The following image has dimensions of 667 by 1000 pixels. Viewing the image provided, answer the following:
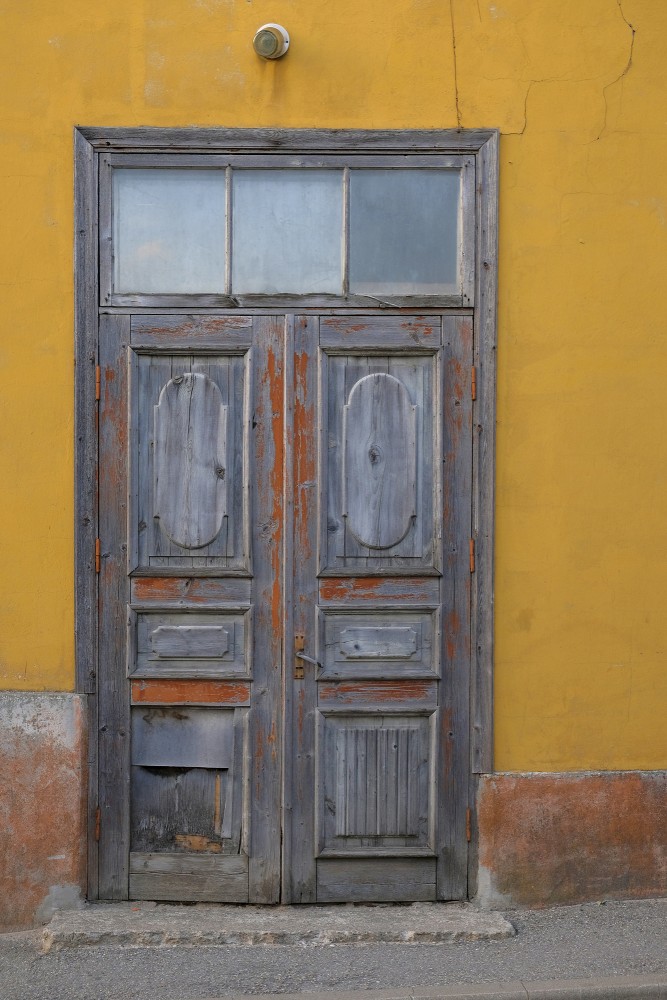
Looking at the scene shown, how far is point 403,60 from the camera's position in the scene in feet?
14.3

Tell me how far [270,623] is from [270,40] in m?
2.57

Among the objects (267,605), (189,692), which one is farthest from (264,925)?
(267,605)

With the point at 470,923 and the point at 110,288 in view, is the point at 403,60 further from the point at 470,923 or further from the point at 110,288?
the point at 470,923

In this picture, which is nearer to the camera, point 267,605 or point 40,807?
point 40,807

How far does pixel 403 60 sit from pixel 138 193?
1333mm

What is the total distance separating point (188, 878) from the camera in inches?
174

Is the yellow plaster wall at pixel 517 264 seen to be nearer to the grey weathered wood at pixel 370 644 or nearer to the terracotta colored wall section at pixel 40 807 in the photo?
the terracotta colored wall section at pixel 40 807

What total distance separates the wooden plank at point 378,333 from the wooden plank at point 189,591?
1179 millimetres

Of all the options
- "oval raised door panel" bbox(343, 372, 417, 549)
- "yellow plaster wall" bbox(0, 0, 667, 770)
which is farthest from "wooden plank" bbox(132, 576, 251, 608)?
"oval raised door panel" bbox(343, 372, 417, 549)

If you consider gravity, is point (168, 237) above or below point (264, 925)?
above

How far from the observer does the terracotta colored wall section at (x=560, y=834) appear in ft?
14.4

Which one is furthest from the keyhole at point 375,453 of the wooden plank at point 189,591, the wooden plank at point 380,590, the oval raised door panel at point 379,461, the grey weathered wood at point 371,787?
the grey weathered wood at point 371,787

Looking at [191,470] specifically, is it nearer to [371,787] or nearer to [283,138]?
[283,138]

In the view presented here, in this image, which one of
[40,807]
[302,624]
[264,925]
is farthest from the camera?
[302,624]
